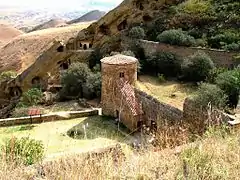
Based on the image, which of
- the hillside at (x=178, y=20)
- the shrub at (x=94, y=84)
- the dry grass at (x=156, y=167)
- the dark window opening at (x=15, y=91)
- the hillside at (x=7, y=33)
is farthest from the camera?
the hillside at (x=7, y=33)

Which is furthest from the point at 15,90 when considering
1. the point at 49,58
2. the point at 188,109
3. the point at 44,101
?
the point at 188,109

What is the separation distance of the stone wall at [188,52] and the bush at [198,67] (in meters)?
1.02

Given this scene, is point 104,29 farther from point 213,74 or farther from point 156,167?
point 156,167

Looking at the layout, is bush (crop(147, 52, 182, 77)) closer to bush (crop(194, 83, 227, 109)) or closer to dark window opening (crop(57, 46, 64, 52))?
bush (crop(194, 83, 227, 109))

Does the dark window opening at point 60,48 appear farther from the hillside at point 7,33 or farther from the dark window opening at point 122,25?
the hillside at point 7,33

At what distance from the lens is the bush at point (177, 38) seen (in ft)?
89.5

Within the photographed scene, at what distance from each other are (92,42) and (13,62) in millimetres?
14988

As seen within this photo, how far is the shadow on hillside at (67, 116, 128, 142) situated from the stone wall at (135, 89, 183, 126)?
150 centimetres

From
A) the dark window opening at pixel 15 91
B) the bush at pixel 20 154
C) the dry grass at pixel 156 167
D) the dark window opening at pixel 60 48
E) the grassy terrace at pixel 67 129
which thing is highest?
the dry grass at pixel 156 167

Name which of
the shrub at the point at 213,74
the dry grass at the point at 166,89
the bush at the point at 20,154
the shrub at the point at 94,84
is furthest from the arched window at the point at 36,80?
the bush at the point at 20,154

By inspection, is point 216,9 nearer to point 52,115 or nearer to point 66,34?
point 52,115

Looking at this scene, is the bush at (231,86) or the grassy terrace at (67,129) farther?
the grassy terrace at (67,129)

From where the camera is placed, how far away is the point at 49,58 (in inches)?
1390

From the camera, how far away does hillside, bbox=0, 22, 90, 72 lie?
46.7 meters
